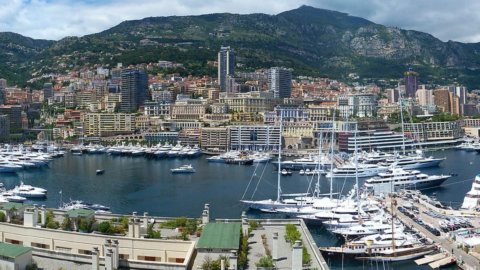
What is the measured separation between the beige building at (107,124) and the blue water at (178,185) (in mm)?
16190

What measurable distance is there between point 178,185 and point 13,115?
129ft

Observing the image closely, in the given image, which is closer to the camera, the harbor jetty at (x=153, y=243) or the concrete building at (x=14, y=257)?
the concrete building at (x=14, y=257)

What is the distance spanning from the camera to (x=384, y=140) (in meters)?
46.9

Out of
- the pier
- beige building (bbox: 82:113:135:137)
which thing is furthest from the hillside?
the pier

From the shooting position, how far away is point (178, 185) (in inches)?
1180

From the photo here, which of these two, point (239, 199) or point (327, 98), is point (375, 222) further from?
point (327, 98)

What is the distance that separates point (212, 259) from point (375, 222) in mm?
9801

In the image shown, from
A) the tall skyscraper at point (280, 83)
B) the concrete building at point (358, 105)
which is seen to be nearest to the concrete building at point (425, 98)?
the concrete building at point (358, 105)

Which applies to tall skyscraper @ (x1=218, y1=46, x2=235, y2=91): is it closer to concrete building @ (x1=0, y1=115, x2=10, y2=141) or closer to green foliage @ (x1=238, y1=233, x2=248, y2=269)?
concrete building @ (x1=0, y1=115, x2=10, y2=141)

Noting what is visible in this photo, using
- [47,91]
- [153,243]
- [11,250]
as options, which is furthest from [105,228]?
[47,91]

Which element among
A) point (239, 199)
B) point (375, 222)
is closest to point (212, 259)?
point (375, 222)

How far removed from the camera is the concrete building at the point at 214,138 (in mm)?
50875

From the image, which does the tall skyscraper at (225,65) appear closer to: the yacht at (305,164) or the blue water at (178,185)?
the blue water at (178,185)

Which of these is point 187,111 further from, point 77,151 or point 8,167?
point 8,167
